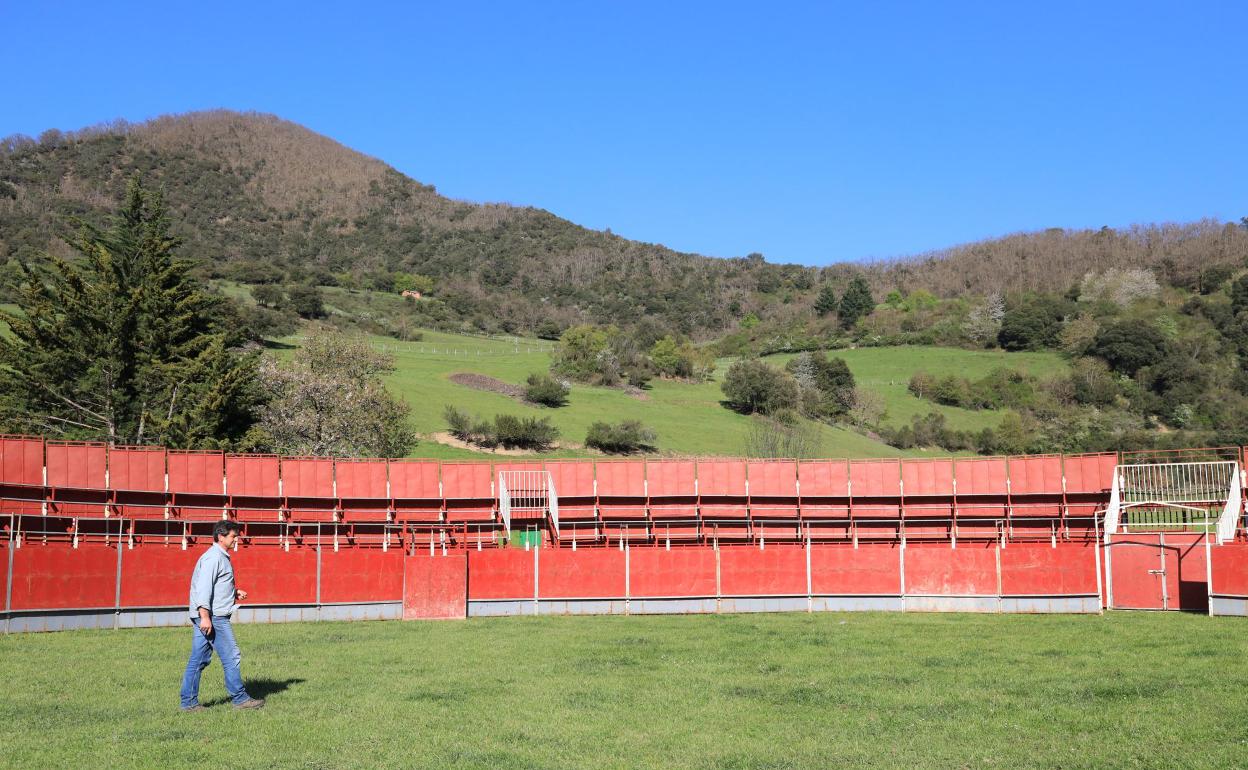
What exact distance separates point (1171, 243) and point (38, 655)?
6488 inches

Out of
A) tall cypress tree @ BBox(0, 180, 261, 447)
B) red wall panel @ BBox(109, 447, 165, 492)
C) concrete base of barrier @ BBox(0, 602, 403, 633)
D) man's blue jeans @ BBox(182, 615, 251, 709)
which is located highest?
tall cypress tree @ BBox(0, 180, 261, 447)

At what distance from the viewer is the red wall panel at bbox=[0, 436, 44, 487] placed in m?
28.4

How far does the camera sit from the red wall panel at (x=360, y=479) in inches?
1336

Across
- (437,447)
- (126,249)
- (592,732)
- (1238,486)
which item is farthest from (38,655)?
(437,447)

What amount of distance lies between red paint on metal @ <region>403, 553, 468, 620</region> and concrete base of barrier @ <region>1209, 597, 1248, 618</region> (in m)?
14.8

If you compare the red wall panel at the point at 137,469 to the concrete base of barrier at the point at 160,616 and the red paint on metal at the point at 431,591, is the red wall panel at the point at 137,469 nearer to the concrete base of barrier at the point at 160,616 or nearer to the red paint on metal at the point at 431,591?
the concrete base of barrier at the point at 160,616

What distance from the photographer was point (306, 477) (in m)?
33.3

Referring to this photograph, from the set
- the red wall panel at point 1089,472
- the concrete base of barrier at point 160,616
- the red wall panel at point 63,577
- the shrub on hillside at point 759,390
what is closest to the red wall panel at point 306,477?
the concrete base of barrier at point 160,616

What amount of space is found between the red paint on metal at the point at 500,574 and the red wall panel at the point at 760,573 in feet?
14.4

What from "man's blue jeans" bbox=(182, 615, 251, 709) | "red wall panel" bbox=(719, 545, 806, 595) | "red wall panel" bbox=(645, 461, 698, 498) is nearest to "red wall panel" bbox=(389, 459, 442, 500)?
"red wall panel" bbox=(645, 461, 698, 498)

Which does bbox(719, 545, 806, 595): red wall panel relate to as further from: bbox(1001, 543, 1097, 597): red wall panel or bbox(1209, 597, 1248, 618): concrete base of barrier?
bbox(1209, 597, 1248, 618): concrete base of barrier

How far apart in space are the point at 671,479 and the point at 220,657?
25.3 m

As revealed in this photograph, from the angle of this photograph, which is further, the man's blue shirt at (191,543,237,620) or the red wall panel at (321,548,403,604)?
the red wall panel at (321,548,403,604)

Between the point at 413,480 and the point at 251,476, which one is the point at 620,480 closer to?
the point at 413,480
